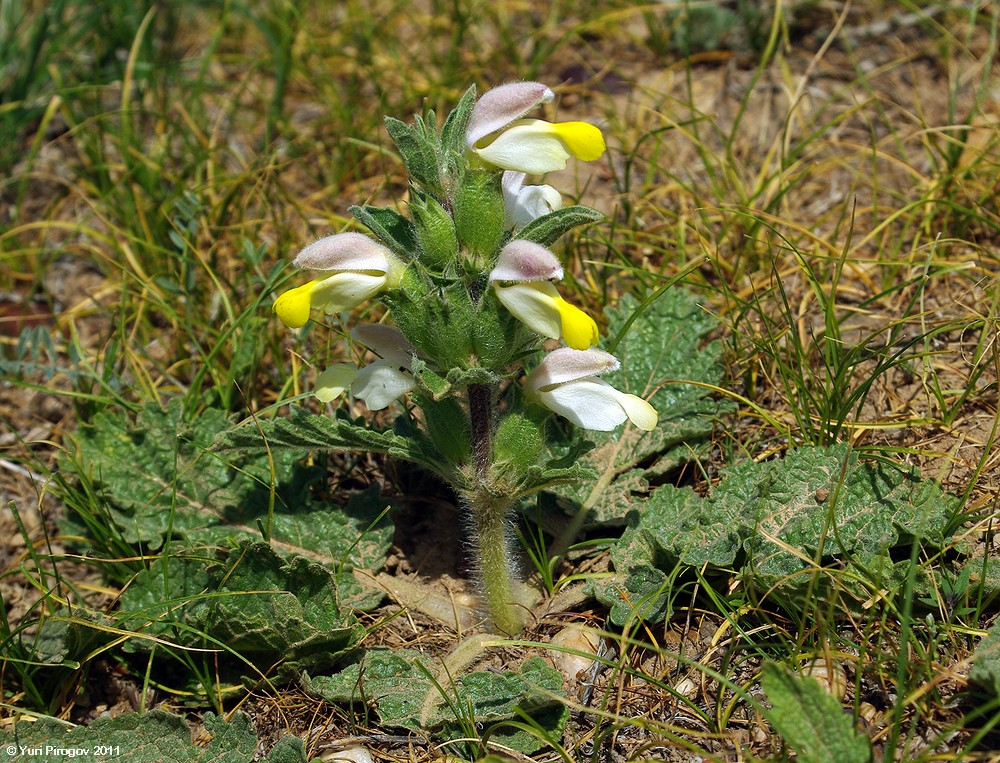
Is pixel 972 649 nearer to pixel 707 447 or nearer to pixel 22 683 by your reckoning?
pixel 707 447

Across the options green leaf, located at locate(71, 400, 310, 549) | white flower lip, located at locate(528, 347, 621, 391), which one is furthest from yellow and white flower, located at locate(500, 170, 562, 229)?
green leaf, located at locate(71, 400, 310, 549)

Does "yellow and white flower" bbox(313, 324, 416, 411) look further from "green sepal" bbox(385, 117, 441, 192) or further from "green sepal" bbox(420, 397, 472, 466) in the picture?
"green sepal" bbox(385, 117, 441, 192)

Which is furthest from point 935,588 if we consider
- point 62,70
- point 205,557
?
point 62,70

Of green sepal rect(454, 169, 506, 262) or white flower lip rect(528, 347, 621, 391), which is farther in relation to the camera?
white flower lip rect(528, 347, 621, 391)

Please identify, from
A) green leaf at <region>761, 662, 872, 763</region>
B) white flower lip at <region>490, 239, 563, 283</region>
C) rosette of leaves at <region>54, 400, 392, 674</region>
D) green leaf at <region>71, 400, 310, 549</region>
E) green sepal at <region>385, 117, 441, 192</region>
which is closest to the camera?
green leaf at <region>761, 662, 872, 763</region>

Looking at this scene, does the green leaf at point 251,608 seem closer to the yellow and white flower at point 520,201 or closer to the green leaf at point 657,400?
the green leaf at point 657,400

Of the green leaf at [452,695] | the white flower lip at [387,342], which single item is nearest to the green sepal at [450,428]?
the white flower lip at [387,342]
